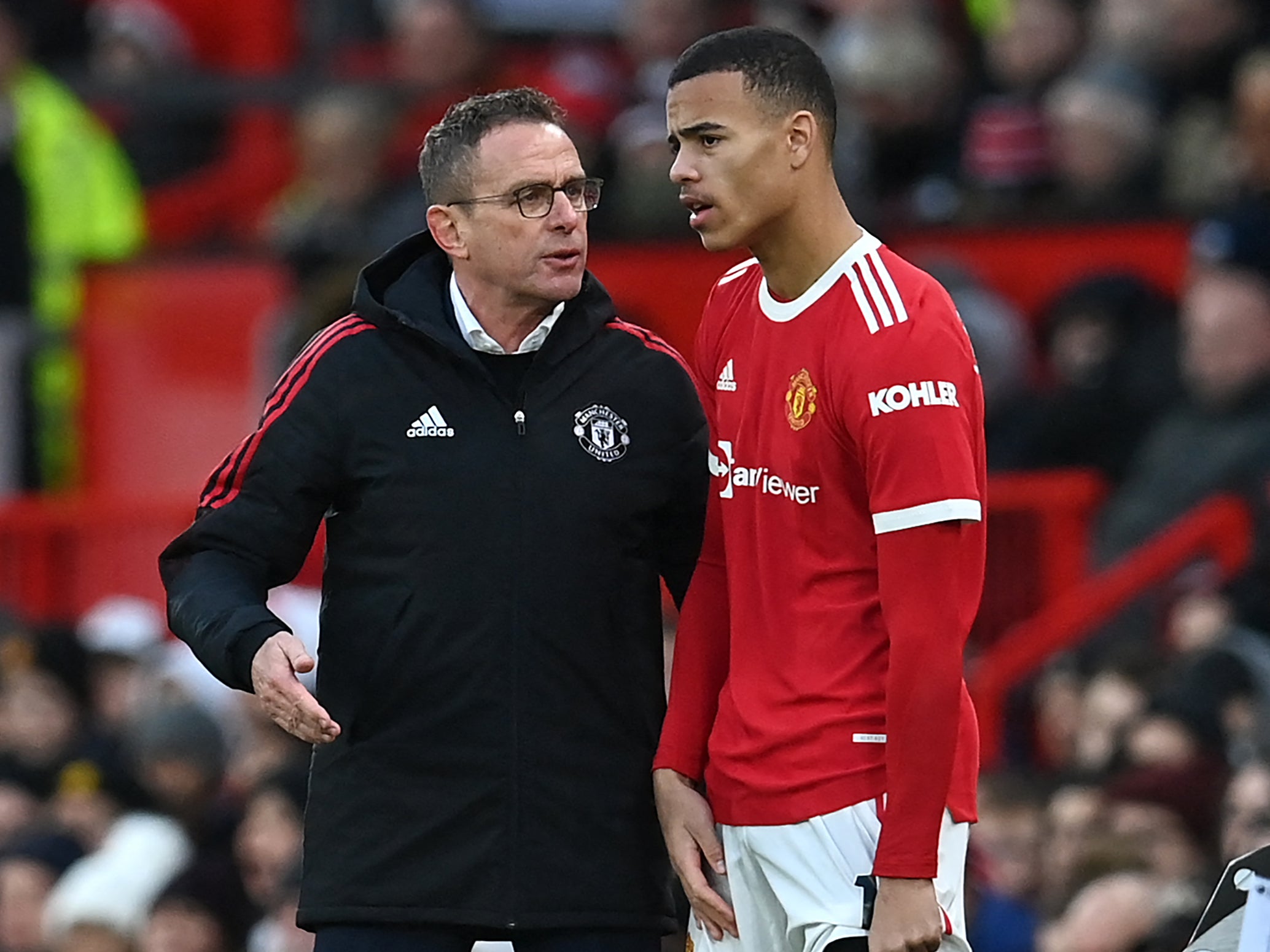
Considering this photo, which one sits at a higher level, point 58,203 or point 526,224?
point 58,203

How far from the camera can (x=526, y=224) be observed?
15.5 feet

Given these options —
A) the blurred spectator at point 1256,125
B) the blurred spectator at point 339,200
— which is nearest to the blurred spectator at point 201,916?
the blurred spectator at point 339,200

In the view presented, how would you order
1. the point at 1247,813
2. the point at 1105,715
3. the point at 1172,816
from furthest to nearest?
the point at 1105,715 → the point at 1172,816 → the point at 1247,813

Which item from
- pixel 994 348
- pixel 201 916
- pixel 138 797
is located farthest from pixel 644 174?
pixel 201 916

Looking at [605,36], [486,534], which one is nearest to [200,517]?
[486,534]

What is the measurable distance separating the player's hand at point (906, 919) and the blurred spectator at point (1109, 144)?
6131mm

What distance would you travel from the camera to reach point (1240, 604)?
25.0ft

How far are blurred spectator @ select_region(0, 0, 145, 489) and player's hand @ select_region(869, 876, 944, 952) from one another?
28.4 feet

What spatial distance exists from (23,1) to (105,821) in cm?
692

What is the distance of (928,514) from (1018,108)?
6.59m

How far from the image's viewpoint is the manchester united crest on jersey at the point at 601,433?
470cm

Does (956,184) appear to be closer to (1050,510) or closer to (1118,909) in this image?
(1050,510)

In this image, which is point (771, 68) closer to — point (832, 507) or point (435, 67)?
point (832, 507)

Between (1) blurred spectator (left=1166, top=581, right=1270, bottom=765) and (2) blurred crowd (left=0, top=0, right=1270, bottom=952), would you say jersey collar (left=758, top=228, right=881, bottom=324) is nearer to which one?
(2) blurred crowd (left=0, top=0, right=1270, bottom=952)
